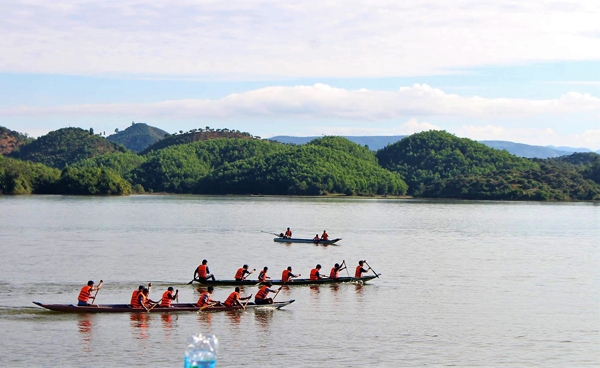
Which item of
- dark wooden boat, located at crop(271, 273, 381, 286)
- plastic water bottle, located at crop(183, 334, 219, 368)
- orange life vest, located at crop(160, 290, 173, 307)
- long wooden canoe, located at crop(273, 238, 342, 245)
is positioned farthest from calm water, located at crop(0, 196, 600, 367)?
plastic water bottle, located at crop(183, 334, 219, 368)

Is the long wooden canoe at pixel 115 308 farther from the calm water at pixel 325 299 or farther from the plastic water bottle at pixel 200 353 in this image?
the plastic water bottle at pixel 200 353

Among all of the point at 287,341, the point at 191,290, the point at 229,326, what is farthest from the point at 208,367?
the point at 191,290

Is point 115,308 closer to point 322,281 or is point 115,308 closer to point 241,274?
point 241,274

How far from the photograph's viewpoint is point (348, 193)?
181375 millimetres

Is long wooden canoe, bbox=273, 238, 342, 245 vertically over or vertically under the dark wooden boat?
over

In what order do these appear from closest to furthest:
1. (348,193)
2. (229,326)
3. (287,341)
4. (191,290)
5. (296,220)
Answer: (287,341) → (229,326) → (191,290) → (296,220) → (348,193)

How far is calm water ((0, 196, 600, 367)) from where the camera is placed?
964 inches

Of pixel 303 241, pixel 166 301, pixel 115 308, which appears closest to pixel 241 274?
pixel 166 301

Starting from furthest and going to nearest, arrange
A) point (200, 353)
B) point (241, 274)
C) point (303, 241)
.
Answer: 1. point (303, 241)
2. point (241, 274)
3. point (200, 353)

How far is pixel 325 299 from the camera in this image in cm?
3462

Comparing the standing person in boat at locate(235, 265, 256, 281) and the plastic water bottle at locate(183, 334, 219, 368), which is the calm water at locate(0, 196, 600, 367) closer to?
the standing person in boat at locate(235, 265, 256, 281)

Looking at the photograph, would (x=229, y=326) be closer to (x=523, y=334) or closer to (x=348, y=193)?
(x=523, y=334)

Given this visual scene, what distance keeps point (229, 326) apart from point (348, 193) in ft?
506

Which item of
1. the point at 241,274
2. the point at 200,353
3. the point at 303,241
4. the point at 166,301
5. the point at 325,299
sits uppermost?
the point at 200,353
